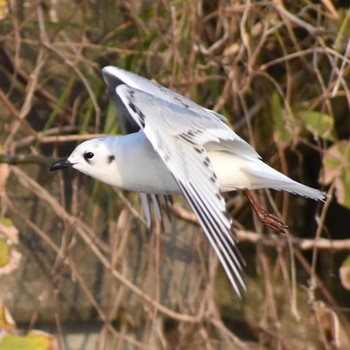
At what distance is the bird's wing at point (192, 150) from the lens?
6.88 ft

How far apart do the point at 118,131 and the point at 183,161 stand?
2.86 feet

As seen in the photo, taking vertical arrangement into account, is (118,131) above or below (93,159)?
below

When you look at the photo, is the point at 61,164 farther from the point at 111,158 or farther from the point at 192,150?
the point at 192,150

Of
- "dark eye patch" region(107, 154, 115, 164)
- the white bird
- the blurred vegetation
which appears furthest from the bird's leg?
the blurred vegetation

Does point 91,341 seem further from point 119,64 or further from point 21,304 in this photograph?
point 119,64

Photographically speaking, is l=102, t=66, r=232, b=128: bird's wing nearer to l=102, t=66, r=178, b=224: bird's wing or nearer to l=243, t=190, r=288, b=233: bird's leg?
l=102, t=66, r=178, b=224: bird's wing

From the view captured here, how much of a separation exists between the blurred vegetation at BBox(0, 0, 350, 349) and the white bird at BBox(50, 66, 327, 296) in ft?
1.92

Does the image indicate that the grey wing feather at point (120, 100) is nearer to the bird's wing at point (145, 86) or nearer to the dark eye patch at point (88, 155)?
the bird's wing at point (145, 86)

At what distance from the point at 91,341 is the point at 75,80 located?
685 mm

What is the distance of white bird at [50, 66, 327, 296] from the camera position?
83.7 inches

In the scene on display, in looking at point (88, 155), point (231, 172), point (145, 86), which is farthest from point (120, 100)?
point (231, 172)

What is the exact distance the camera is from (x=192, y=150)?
7.37 ft

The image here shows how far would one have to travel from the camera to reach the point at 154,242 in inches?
124

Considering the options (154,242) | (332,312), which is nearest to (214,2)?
(154,242)
